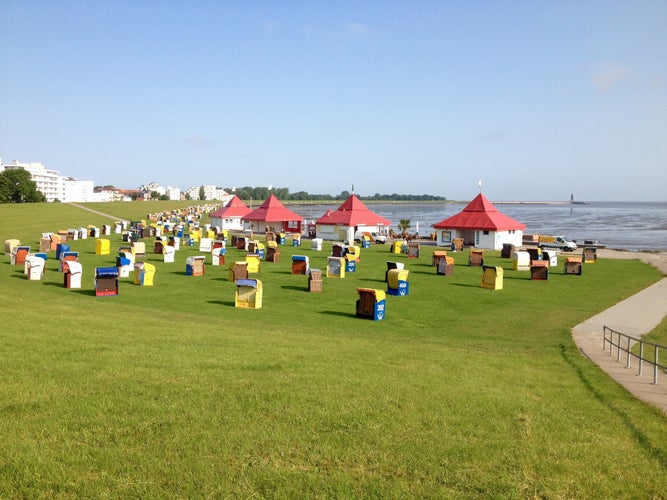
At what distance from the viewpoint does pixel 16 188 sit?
385 feet

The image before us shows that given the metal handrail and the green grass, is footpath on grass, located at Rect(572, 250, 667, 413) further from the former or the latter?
the green grass

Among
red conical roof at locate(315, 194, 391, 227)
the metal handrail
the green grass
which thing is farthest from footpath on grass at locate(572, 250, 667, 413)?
red conical roof at locate(315, 194, 391, 227)

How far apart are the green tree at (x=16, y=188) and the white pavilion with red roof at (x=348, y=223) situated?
8104 centimetres

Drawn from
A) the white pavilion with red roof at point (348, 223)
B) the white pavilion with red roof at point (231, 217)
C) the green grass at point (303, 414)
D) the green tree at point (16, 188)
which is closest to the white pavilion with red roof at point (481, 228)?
the white pavilion with red roof at point (348, 223)

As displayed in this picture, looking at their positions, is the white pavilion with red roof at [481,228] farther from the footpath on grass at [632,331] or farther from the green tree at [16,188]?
the green tree at [16,188]

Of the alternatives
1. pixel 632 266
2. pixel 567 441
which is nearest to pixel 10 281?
pixel 567 441

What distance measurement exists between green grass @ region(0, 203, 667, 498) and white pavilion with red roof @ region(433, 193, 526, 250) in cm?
3494

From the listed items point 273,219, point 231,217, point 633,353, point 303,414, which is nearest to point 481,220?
point 273,219

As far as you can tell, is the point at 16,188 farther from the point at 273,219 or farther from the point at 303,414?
the point at 303,414

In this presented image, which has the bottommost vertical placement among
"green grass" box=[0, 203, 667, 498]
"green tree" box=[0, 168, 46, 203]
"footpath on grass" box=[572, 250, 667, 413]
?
"footpath on grass" box=[572, 250, 667, 413]

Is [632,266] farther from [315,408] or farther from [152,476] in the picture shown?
[152,476]

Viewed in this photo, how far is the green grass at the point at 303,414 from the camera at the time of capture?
20.6ft

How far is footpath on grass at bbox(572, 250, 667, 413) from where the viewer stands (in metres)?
11.8

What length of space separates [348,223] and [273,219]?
10283 mm
